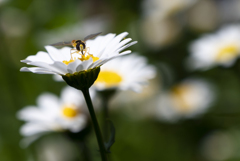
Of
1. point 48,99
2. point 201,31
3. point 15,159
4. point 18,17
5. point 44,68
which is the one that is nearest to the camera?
point 44,68

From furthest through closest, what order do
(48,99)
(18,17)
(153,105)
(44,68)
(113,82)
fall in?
(18,17) → (153,105) → (48,99) → (113,82) → (44,68)

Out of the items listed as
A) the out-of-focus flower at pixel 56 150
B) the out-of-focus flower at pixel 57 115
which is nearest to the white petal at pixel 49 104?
the out-of-focus flower at pixel 57 115

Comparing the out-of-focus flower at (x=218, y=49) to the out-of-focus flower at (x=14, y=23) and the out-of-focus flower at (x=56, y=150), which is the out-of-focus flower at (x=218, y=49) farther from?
the out-of-focus flower at (x=14, y=23)

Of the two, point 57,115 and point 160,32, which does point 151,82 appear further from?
point 57,115

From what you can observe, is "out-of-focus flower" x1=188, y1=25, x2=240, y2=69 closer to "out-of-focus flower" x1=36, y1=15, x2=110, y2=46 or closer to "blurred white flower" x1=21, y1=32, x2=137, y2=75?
"blurred white flower" x1=21, y1=32, x2=137, y2=75

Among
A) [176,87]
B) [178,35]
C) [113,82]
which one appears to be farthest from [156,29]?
[113,82]

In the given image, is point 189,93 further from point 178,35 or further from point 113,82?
point 113,82

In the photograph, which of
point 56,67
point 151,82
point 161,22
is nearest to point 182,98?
point 151,82
